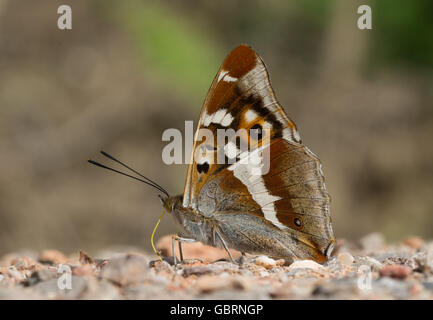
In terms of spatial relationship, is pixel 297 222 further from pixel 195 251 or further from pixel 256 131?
pixel 195 251

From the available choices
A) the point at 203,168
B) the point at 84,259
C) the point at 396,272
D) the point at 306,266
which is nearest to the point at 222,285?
the point at 396,272

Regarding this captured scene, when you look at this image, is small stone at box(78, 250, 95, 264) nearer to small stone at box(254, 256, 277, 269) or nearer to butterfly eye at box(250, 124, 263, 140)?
small stone at box(254, 256, 277, 269)

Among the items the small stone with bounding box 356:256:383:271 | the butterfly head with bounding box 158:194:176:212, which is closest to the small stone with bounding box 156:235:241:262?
the butterfly head with bounding box 158:194:176:212

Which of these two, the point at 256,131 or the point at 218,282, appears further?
the point at 256,131

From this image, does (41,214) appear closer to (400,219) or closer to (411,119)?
(400,219)

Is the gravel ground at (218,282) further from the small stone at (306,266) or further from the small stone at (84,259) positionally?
the small stone at (84,259)

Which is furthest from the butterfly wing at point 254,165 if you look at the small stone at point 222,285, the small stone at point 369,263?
the small stone at point 222,285
